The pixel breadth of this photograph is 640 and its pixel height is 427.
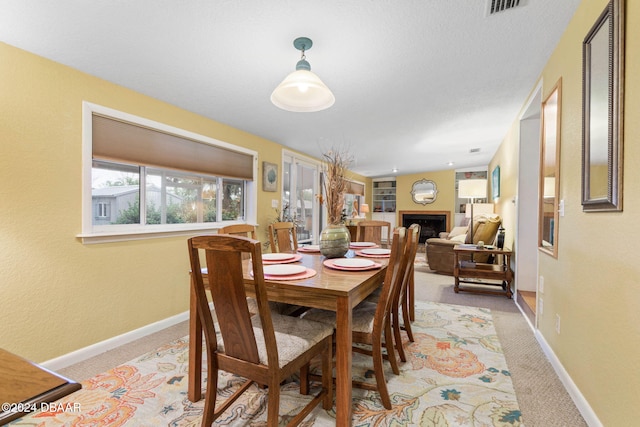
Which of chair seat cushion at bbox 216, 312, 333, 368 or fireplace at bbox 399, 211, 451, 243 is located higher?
fireplace at bbox 399, 211, 451, 243

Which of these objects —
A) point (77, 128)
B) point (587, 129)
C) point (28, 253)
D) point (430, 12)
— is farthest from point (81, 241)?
point (587, 129)

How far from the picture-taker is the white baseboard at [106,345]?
1998 mm

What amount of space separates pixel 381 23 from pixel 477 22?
0.58m

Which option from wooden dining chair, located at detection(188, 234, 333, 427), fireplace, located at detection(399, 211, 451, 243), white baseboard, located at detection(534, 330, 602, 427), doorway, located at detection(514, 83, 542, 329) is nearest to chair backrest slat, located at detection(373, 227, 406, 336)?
wooden dining chair, located at detection(188, 234, 333, 427)

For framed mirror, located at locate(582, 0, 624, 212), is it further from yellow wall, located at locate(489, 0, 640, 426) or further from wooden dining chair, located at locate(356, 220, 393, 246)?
wooden dining chair, located at locate(356, 220, 393, 246)

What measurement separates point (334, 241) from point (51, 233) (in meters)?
1.91

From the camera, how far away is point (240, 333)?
123cm

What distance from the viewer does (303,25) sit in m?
1.71

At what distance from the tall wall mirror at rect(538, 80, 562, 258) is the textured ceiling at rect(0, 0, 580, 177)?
37 centimetres

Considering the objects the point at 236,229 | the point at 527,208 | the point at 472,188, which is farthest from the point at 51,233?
the point at 472,188

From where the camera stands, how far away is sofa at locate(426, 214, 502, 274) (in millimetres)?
4375

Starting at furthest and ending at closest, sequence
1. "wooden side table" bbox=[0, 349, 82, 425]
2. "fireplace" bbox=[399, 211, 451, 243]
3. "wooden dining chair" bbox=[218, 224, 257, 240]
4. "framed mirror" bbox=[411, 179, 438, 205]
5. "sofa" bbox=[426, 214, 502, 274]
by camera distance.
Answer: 1. "framed mirror" bbox=[411, 179, 438, 205]
2. "fireplace" bbox=[399, 211, 451, 243]
3. "sofa" bbox=[426, 214, 502, 274]
4. "wooden dining chair" bbox=[218, 224, 257, 240]
5. "wooden side table" bbox=[0, 349, 82, 425]

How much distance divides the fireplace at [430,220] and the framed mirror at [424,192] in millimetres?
358

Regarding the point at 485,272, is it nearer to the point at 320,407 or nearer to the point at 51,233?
the point at 320,407
